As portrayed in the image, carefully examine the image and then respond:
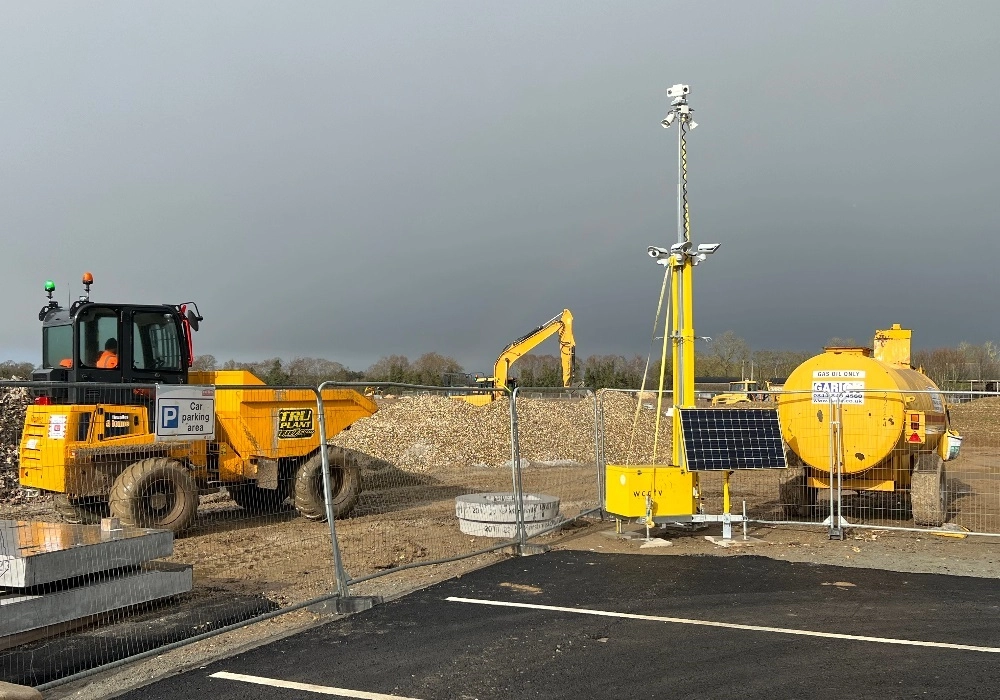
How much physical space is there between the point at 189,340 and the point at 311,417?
2.20 metres

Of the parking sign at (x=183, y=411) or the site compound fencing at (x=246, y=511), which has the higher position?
the parking sign at (x=183, y=411)

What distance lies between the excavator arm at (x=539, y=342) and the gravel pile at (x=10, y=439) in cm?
1469

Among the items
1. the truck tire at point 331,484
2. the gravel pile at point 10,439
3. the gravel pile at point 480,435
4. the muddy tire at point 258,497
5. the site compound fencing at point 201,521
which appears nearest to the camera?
the site compound fencing at point 201,521

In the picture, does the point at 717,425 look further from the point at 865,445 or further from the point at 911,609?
the point at 911,609

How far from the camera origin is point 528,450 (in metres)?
23.4

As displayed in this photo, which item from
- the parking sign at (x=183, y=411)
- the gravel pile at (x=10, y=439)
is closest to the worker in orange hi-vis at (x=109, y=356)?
the parking sign at (x=183, y=411)

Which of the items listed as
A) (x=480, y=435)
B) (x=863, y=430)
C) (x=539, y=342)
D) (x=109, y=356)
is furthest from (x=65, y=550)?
(x=539, y=342)

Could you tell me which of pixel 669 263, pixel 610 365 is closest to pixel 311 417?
pixel 669 263

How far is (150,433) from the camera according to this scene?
1099 cm

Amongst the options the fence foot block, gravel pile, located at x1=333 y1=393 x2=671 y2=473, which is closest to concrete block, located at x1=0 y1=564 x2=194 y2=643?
the fence foot block

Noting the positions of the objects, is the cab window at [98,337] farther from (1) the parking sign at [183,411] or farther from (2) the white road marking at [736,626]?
(2) the white road marking at [736,626]

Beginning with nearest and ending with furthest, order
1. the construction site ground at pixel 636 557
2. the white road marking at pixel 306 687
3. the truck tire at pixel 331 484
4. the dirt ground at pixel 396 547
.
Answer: the white road marking at pixel 306 687 < the construction site ground at pixel 636 557 < the dirt ground at pixel 396 547 < the truck tire at pixel 331 484

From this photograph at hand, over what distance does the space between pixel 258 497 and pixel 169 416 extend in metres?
3.85

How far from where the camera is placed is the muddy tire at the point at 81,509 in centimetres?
1017
